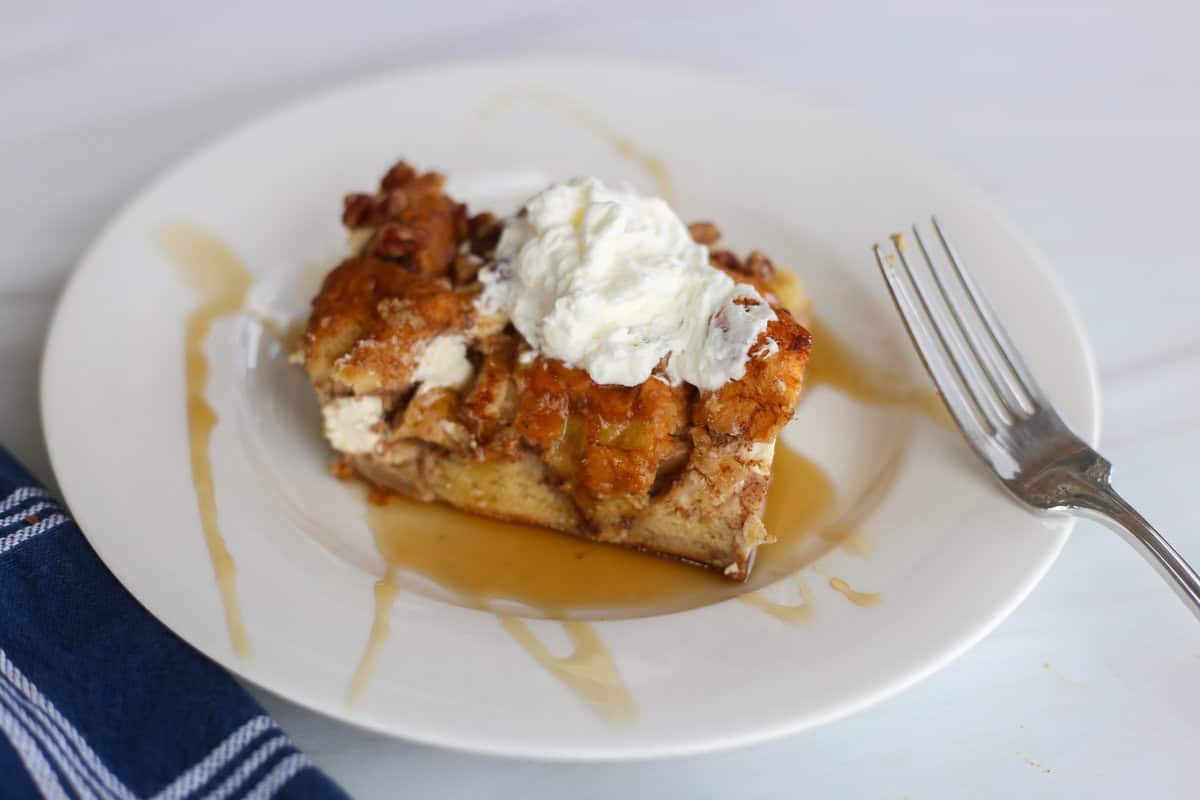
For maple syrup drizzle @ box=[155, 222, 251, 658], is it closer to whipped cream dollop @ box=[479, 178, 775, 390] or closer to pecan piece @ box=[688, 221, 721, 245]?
whipped cream dollop @ box=[479, 178, 775, 390]

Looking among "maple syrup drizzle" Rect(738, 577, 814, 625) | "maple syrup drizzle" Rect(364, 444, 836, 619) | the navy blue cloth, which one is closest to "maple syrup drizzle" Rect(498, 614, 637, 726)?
"maple syrup drizzle" Rect(364, 444, 836, 619)

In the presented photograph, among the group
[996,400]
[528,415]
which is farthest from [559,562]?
[996,400]

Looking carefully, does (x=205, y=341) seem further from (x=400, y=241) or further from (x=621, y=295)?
(x=621, y=295)

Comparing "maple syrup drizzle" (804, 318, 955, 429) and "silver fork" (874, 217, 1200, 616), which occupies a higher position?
"silver fork" (874, 217, 1200, 616)

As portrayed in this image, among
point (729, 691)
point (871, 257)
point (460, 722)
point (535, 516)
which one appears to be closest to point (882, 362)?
point (871, 257)

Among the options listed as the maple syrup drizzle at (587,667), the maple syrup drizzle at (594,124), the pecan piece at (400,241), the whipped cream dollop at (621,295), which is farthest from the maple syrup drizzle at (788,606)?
the maple syrup drizzle at (594,124)

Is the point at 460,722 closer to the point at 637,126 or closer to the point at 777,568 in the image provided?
the point at 777,568
